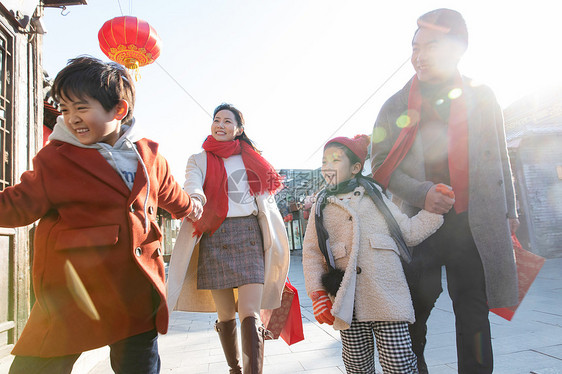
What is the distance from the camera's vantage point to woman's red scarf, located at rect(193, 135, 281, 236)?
2432 millimetres

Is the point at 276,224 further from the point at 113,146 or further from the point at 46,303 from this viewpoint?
the point at 46,303

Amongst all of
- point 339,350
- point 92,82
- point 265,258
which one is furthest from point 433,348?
point 92,82

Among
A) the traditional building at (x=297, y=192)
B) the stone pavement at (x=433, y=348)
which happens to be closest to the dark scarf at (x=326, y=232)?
the stone pavement at (x=433, y=348)

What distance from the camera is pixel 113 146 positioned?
1.52m

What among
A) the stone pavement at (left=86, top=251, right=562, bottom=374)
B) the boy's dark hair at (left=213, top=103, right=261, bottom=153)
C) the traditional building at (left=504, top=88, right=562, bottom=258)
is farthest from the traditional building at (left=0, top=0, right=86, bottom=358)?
the traditional building at (left=504, top=88, right=562, bottom=258)

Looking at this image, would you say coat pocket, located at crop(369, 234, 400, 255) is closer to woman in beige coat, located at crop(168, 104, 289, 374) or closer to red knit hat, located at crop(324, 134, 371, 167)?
red knit hat, located at crop(324, 134, 371, 167)

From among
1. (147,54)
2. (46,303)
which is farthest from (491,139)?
(147,54)

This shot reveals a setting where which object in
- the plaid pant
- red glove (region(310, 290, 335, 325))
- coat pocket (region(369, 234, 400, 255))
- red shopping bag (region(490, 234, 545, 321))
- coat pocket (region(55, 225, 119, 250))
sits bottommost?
the plaid pant

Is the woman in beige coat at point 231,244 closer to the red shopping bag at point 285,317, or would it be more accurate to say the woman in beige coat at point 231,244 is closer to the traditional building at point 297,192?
the red shopping bag at point 285,317

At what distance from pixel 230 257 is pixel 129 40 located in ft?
12.1

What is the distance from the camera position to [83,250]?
4.27ft

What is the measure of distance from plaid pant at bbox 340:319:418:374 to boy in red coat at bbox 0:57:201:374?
0.97 meters

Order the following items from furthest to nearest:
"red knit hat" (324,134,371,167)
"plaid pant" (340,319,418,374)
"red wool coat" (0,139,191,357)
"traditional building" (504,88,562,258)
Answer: "traditional building" (504,88,562,258) → "red knit hat" (324,134,371,167) → "plaid pant" (340,319,418,374) → "red wool coat" (0,139,191,357)

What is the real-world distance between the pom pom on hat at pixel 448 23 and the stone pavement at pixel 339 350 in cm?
206
